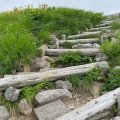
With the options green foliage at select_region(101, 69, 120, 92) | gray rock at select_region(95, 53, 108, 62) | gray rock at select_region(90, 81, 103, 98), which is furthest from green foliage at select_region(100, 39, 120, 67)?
gray rock at select_region(90, 81, 103, 98)

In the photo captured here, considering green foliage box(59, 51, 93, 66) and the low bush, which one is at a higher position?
the low bush

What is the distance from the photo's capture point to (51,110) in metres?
4.05

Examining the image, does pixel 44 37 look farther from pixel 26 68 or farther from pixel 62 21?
pixel 26 68

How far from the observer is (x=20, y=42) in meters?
5.43

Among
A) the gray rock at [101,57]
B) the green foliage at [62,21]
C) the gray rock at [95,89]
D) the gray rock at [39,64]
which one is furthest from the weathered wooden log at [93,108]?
the green foliage at [62,21]

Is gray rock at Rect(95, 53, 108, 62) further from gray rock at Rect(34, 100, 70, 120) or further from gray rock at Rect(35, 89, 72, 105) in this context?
gray rock at Rect(34, 100, 70, 120)

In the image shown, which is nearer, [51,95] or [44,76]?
[51,95]

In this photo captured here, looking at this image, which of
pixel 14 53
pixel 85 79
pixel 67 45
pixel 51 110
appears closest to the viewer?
pixel 51 110

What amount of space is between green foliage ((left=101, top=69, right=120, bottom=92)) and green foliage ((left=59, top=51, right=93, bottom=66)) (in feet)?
2.53

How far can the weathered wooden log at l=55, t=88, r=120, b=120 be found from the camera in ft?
12.3

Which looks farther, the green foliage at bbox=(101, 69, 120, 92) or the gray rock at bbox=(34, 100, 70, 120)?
the green foliage at bbox=(101, 69, 120, 92)

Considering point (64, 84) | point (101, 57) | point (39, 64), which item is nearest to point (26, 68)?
point (39, 64)

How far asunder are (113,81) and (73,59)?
1.14 meters

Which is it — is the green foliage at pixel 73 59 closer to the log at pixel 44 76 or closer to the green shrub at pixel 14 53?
the log at pixel 44 76
